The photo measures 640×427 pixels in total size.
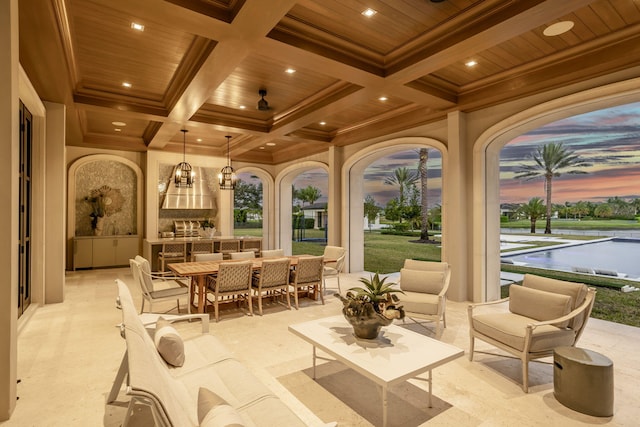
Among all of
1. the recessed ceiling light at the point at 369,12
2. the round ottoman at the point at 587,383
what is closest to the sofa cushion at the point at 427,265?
the round ottoman at the point at 587,383

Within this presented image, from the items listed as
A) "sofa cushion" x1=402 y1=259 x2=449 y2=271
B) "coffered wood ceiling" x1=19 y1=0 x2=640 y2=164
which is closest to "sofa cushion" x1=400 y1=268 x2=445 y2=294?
"sofa cushion" x1=402 y1=259 x2=449 y2=271

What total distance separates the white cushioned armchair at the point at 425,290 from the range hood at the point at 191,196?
6.49m

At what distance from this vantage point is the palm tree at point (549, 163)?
24.5 ft

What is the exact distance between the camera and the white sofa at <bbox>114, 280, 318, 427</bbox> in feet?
3.76

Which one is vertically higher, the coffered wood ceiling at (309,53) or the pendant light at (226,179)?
the coffered wood ceiling at (309,53)

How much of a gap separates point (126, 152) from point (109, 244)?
2392 millimetres

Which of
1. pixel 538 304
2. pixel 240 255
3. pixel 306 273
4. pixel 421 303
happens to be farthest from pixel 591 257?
pixel 240 255

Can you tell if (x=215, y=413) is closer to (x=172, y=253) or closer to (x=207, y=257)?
(x=207, y=257)

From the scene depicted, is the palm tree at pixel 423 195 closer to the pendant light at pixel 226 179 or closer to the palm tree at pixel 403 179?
the palm tree at pixel 403 179

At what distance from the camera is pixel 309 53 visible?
3.44 metres

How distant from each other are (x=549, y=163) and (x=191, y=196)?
9095 mm

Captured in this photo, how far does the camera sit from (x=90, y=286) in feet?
20.4

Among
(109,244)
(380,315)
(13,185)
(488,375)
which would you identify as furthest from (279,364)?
(109,244)

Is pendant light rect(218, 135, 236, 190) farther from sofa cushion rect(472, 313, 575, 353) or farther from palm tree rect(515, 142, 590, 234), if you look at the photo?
palm tree rect(515, 142, 590, 234)
